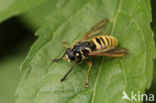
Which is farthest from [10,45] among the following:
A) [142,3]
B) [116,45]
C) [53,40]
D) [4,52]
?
[142,3]

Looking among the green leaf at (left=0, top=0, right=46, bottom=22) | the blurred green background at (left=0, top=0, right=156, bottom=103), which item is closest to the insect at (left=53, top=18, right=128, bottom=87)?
the green leaf at (left=0, top=0, right=46, bottom=22)

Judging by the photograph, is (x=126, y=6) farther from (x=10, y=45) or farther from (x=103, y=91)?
(x=10, y=45)

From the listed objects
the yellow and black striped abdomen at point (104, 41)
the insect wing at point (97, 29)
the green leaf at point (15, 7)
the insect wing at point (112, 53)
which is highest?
the green leaf at point (15, 7)

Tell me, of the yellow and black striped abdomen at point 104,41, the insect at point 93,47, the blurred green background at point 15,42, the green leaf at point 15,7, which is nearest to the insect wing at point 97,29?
the insect at point 93,47

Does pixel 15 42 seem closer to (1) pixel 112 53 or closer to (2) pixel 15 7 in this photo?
(2) pixel 15 7

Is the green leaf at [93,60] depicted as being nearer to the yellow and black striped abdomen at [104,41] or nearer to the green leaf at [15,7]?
the yellow and black striped abdomen at [104,41]

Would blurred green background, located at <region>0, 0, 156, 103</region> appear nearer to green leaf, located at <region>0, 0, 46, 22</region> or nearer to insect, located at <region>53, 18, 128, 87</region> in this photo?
insect, located at <region>53, 18, 128, 87</region>
